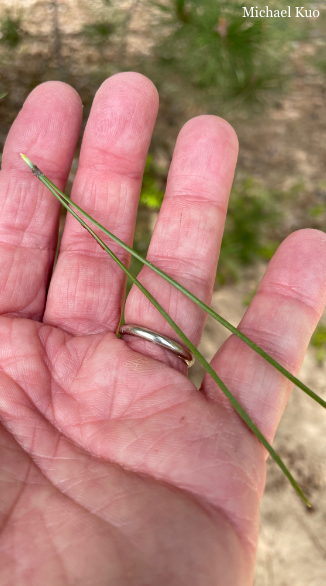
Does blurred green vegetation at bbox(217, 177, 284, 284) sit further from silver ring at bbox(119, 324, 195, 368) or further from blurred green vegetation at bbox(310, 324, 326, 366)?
silver ring at bbox(119, 324, 195, 368)

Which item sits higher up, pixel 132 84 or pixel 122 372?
pixel 132 84

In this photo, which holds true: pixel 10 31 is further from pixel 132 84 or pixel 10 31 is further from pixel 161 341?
pixel 161 341

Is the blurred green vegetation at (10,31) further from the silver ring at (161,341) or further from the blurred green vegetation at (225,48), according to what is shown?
the silver ring at (161,341)

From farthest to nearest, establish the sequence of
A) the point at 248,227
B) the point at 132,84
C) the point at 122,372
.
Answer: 1. the point at 248,227
2. the point at 132,84
3. the point at 122,372

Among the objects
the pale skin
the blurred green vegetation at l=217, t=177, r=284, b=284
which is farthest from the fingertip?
the blurred green vegetation at l=217, t=177, r=284, b=284

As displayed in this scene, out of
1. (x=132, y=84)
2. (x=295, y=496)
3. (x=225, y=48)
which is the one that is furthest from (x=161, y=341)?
(x=225, y=48)

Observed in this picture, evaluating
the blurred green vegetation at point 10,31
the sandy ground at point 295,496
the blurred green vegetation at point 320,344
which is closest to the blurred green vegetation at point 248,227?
the sandy ground at point 295,496
